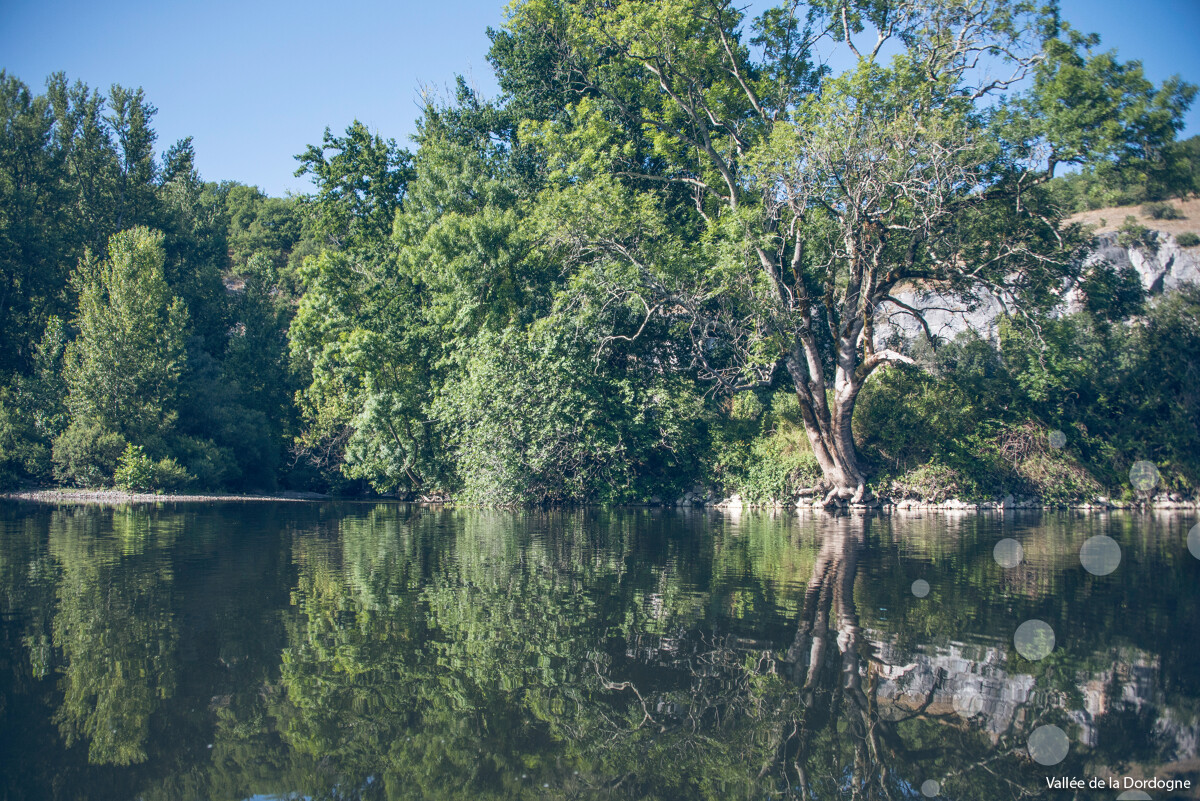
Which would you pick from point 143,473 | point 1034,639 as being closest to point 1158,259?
point 1034,639

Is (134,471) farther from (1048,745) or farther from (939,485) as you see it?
(1048,745)

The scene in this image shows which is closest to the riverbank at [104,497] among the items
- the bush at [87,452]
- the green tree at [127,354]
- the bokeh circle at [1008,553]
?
the bush at [87,452]

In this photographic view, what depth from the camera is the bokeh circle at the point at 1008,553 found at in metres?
12.0

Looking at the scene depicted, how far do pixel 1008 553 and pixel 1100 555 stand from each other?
132 centimetres

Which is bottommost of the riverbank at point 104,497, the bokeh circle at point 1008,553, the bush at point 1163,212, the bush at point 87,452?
the bokeh circle at point 1008,553

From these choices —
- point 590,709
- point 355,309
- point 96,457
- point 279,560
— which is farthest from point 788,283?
point 96,457

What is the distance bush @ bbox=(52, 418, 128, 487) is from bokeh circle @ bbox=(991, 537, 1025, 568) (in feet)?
97.4

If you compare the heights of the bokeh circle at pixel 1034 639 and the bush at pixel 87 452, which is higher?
the bush at pixel 87 452

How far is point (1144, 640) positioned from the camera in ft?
23.8

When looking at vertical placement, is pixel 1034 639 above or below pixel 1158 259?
below

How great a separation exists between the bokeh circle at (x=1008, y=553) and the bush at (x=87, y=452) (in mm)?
29676

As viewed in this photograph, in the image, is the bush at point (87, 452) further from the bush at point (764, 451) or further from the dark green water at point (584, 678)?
the bush at point (764, 451)

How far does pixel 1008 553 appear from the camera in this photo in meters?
13.1

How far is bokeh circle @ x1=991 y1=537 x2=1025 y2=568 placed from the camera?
12.0m
